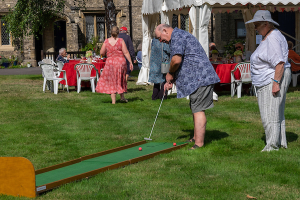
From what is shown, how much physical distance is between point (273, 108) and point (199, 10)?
19.7ft

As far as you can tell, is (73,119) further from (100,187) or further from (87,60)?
(87,60)

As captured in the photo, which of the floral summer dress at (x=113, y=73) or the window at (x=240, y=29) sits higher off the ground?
the window at (x=240, y=29)

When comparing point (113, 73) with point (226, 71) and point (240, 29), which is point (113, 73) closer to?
A: point (226, 71)

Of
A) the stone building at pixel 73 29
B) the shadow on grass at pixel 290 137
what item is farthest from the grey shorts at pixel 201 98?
the stone building at pixel 73 29

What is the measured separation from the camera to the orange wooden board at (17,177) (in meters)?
4.01

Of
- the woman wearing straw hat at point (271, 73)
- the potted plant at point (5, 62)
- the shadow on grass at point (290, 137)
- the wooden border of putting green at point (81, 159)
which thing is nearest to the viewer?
the wooden border of putting green at point (81, 159)

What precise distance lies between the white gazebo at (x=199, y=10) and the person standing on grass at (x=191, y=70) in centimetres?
534

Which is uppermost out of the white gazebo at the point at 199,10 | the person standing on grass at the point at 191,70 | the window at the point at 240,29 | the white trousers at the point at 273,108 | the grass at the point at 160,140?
the window at the point at 240,29

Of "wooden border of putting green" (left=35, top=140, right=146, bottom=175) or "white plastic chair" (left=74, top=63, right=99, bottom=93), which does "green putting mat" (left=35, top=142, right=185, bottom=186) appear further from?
"white plastic chair" (left=74, top=63, right=99, bottom=93)

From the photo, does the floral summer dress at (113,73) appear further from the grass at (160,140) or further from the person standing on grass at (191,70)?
the person standing on grass at (191,70)

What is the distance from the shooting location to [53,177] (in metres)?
4.51

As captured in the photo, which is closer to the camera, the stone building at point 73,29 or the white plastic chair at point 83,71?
the white plastic chair at point 83,71

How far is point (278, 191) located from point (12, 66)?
26.3m

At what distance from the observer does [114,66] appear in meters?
10.3
